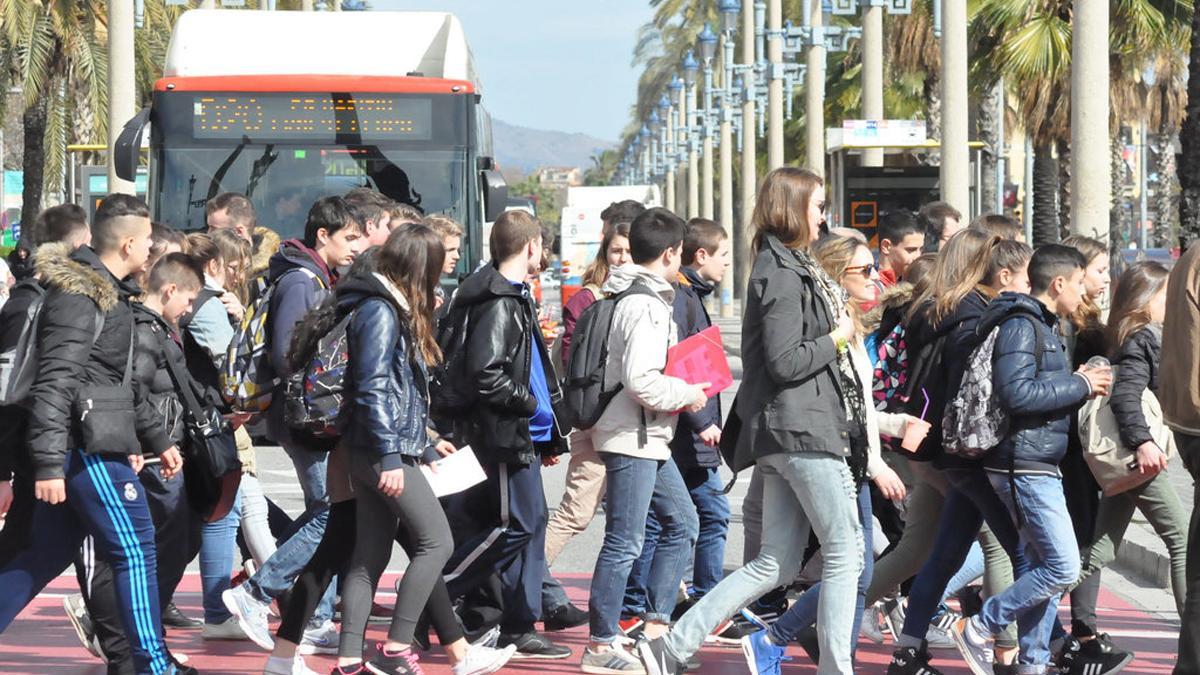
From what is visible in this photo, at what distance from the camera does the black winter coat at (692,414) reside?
318 inches

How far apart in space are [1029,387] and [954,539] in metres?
0.74

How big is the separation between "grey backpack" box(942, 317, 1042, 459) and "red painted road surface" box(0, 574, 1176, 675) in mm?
1180

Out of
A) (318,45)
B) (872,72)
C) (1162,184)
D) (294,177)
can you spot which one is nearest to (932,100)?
(872,72)

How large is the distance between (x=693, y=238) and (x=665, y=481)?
4.39 ft

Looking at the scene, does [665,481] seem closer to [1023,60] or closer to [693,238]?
[693,238]

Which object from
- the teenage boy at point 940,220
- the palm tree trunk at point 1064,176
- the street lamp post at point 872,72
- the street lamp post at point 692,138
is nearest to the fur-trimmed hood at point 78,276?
the teenage boy at point 940,220

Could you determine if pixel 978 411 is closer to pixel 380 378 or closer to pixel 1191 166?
pixel 380 378

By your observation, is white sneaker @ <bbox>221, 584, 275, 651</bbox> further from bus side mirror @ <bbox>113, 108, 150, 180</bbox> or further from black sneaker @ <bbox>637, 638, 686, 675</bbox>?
bus side mirror @ <bbox>113, 108, 150, 180</bbox>

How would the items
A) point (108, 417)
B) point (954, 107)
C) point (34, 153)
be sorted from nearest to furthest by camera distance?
point (108, 417), point (954, 107), point (34, 153)

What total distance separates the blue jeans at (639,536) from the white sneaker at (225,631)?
1554 mm

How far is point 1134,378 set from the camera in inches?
282

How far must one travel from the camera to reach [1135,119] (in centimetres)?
4056

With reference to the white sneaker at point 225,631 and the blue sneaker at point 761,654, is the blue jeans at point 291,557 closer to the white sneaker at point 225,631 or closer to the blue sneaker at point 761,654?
the white sneaker at point 225,631

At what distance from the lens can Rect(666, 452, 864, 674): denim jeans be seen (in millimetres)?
6469
